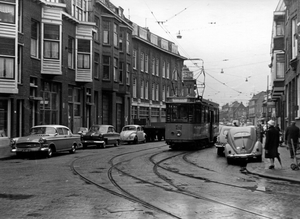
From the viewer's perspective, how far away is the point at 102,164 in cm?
1750

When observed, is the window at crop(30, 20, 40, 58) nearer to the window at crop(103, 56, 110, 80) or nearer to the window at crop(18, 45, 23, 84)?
the window at crop(18, 45, 23, 84)

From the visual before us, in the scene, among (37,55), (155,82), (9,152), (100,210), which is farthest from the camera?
(155,82)

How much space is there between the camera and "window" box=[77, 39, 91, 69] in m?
35.2

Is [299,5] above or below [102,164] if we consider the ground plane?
above

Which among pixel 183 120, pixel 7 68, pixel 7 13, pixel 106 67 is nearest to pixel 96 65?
pixel 106 67

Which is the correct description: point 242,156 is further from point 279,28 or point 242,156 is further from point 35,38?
point 279,28

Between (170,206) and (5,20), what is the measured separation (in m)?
20.6

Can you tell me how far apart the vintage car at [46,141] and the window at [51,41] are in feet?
29.3

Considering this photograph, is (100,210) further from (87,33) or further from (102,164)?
(87,33)

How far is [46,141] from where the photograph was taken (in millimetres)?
20594

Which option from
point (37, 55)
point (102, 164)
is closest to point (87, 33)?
point (37, 55)

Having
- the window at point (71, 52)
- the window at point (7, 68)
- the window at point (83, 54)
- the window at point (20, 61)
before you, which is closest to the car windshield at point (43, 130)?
the window at point (7, 68)

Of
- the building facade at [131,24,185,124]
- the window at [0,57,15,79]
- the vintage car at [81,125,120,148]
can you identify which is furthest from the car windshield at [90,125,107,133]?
the building facade at [131,24,185,124]

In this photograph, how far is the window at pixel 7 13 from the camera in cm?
2588
